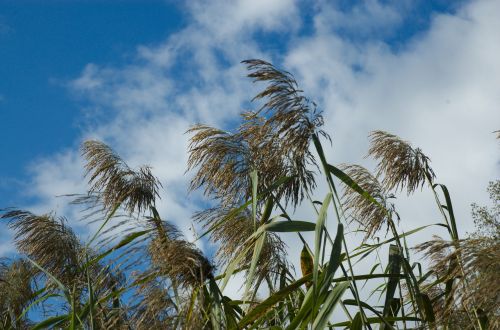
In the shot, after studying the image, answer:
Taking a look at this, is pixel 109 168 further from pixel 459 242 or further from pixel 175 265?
pixel 459 242

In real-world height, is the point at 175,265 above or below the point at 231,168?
below

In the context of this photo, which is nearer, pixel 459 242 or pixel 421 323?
pixel 459 242

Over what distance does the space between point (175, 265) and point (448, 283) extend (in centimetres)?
134

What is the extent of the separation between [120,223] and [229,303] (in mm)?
646

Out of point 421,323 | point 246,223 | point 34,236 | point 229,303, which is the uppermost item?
point 34,236

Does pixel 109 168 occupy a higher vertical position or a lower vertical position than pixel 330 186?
higher

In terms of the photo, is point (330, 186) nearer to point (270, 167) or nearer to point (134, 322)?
point (270, 167)

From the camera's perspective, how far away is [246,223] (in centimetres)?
370

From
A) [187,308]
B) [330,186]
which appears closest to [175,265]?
[187,308]

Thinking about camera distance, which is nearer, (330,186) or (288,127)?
(330,186)

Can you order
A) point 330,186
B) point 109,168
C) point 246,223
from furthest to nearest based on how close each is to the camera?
point 109,168 → point 246,223 → point 330,186

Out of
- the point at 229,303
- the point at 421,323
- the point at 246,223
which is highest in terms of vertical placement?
the point at 246,223

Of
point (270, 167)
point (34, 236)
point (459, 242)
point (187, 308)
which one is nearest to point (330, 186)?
point (270, 167)

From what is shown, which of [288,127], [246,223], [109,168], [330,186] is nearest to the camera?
[330,186]
